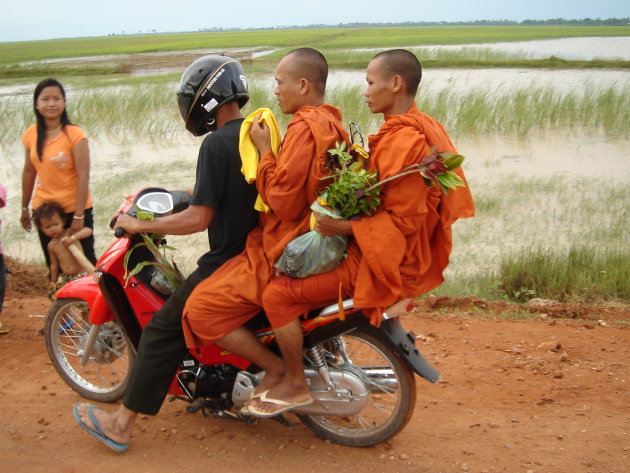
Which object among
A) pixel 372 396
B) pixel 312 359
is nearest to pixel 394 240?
pixel 312 359

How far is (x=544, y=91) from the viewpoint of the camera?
13.7 meters

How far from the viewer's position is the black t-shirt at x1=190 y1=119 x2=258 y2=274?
2.80 m

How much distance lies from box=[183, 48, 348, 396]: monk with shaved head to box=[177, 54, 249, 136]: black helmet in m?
0.20

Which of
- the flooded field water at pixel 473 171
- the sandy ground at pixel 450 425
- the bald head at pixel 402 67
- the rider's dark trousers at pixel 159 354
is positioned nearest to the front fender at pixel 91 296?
the rider's dark trousers at pixel 159 354

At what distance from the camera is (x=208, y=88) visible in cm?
288

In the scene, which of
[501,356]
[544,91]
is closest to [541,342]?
[501,356]

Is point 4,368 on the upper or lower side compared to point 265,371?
lower

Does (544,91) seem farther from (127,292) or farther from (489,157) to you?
(127,292)

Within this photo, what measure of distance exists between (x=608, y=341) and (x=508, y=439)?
54.9 inches

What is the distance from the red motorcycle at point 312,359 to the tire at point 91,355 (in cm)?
14

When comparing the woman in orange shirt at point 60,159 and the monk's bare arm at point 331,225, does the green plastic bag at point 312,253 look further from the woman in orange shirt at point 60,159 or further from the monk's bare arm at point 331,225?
the woman in orange shirt at point 60,159

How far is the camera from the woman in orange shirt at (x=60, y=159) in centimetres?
448

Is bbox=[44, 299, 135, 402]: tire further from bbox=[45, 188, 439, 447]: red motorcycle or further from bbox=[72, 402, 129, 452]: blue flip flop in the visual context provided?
bbox=[72, 402, 129, 452]: blue flip flop

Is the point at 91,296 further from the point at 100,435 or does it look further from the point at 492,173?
the point at 492,173
